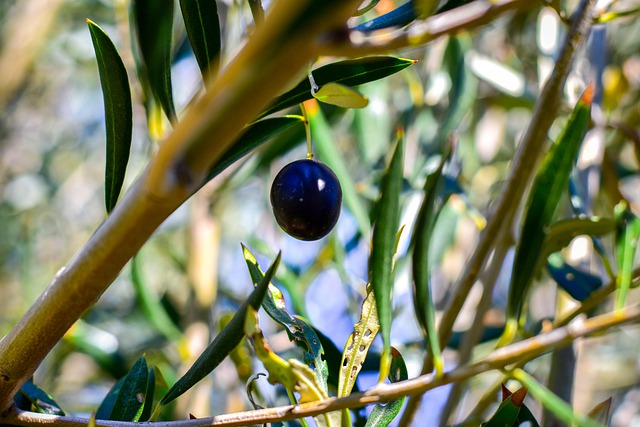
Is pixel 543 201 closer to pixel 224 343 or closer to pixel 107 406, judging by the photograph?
pixel 224 343

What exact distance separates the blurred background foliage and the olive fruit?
0.15 m

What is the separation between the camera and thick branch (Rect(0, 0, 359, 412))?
0.34 metres

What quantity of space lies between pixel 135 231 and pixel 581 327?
0.31 metres

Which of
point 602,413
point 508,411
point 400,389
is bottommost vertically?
point 602,413

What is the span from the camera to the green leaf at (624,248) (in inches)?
24.7

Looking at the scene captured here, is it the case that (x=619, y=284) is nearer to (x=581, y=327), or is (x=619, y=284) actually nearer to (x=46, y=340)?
(x=581, y=327)

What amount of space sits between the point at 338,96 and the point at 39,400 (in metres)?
0.39

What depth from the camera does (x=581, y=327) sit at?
535mm

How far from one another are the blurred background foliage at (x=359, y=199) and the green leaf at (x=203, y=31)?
4 cm

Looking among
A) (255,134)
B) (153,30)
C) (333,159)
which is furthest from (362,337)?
(333,159)

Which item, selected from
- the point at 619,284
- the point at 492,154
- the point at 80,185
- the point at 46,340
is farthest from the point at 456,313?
the point at 80,185

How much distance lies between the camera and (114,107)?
0.61m

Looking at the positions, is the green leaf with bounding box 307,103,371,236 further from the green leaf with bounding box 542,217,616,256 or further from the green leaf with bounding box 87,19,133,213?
the green leaf with bounding box 87,19,133,213

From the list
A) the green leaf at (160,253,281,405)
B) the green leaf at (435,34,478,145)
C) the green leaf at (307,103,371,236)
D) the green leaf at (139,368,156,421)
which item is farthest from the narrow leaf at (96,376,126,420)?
the green leaf at (435,34,478,145)
